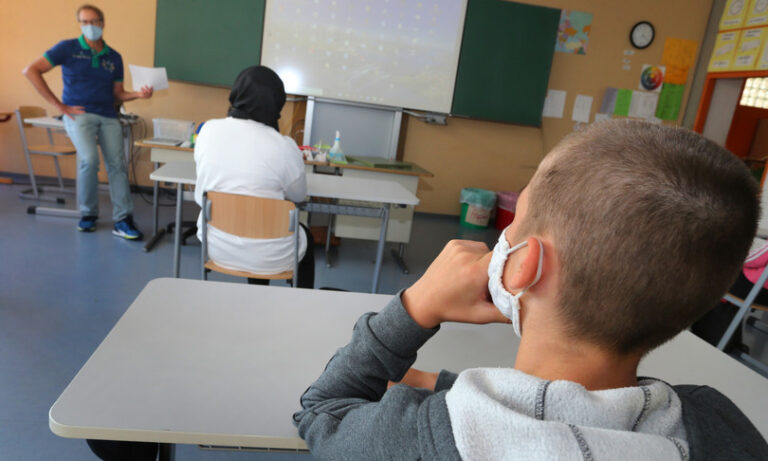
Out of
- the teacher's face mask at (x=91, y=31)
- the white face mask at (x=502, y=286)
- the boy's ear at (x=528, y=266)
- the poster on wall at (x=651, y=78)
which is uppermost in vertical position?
the poster on wall at (x=651, y=78)

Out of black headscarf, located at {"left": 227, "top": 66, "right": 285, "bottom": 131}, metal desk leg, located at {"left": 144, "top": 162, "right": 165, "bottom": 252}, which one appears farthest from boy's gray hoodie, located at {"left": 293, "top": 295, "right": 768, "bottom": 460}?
metal desk leg, located at {"left": 144, "top": 162, "right": 165, "bottom": 252}

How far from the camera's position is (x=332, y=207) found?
9.35 feet

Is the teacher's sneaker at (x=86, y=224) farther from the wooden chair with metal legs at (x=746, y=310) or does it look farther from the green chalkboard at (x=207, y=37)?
the wooden chair with metal legs at (x=746, y=310)

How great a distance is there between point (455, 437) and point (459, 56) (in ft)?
16.2

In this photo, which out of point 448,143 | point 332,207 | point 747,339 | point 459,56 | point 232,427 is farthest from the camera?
point 448,143

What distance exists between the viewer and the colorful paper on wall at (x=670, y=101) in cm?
550

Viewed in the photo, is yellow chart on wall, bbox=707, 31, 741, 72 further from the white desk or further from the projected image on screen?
the white desk

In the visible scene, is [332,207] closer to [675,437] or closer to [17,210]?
[675,437]

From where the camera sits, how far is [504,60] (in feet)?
16.5

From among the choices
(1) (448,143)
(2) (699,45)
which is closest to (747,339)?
(1) (448,143)

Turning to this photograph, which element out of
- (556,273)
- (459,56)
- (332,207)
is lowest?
(332,207)

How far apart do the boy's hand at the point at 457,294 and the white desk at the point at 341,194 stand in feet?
6.33

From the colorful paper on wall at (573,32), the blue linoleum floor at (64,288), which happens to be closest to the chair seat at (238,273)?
the blue linoleum floor at (64,288)

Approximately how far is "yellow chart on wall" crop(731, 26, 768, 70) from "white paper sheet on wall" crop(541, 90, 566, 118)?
1.56 metres
